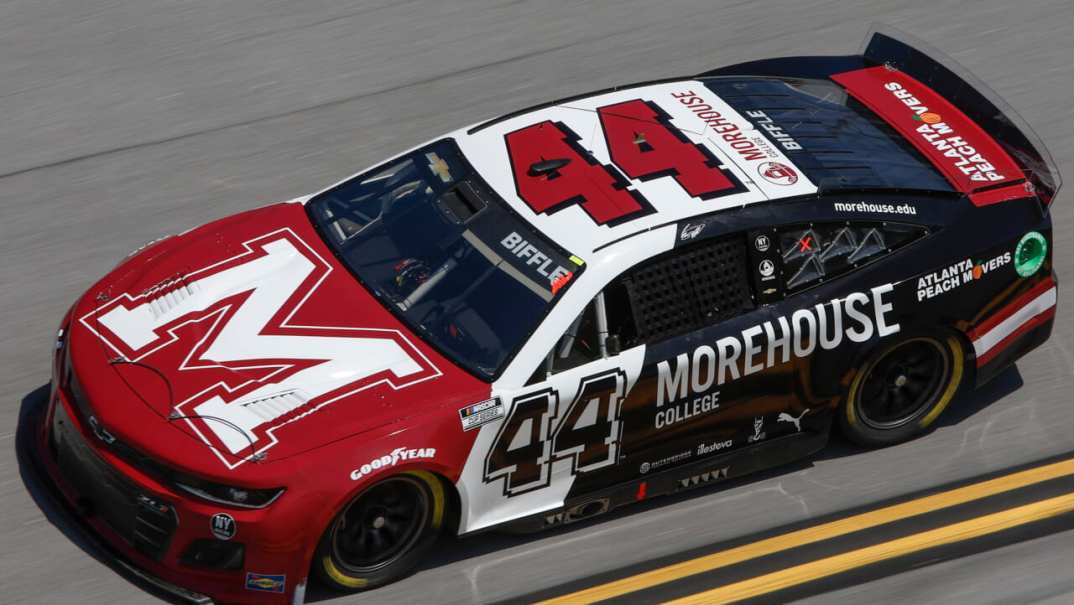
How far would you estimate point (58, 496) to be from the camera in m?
6.48

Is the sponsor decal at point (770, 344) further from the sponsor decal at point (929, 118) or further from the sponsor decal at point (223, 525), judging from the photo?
the sponsor decal at point (223, 525)

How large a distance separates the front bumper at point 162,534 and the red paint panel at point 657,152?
2290 mm

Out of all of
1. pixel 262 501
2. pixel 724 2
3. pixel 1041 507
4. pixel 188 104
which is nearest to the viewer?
pixel 262 501

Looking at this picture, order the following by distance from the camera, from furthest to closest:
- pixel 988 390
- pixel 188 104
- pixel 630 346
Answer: pixel 188 104, pixel 988 390, pixel 630 346

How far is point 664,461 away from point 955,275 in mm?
1632

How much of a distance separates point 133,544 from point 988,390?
14.2ft

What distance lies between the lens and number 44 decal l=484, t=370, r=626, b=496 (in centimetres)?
623

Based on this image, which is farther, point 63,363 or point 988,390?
point 988,390

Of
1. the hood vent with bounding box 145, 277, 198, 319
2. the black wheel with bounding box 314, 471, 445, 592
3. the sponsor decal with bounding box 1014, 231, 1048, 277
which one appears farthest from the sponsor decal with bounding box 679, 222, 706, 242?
the hood vent with bounding box 145, 277, 198, 319

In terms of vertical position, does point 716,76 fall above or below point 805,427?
above

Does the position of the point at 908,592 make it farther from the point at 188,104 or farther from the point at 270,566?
the point at 188,104

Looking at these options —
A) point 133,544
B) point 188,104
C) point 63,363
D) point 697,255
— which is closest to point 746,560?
point 697,255

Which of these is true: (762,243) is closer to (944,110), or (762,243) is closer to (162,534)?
(944,110)

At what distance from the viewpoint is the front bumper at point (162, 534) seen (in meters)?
5.84
